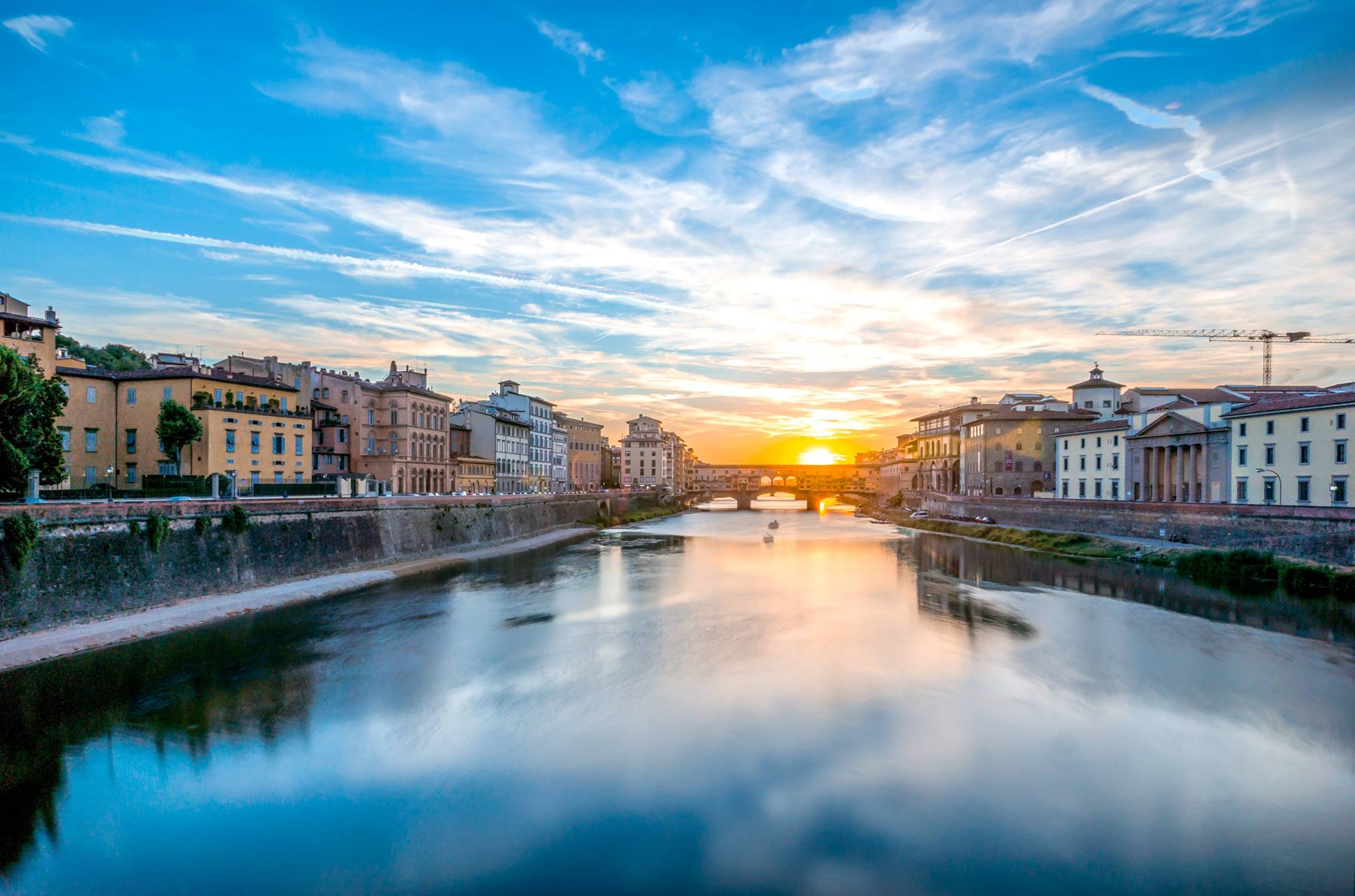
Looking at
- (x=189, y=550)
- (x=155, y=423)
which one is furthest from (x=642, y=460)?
(x=189, y=550)

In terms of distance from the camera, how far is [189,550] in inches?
1055

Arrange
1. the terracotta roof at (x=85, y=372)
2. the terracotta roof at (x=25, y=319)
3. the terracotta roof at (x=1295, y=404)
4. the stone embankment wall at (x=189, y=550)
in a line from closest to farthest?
1. the stone embankment wall at (x=189, y=550)
2. the terracotta roof at (x=25, y=319)
3. the terracotta roof at (x=85, y=372)
4. the terracotta roof at (x=1295, y=404)

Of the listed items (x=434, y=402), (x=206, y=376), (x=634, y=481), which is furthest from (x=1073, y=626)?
(x=634, y=481)

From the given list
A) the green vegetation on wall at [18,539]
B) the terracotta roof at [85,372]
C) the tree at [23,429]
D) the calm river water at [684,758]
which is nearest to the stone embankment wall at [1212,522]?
the calm river water at [684,758]

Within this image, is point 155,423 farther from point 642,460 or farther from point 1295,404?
point 642,460

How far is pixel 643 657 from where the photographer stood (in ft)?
76.5

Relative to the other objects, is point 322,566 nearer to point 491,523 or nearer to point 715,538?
point 491,523

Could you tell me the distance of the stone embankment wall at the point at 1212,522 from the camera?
34.0 m

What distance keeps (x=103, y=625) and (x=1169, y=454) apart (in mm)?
62494

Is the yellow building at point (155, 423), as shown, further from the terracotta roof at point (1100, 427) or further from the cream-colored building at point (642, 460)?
the cream-colored building at point (642, 460)

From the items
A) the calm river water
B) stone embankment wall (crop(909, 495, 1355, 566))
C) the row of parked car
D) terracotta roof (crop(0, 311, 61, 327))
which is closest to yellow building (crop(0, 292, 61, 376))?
terracotta roof (crop(0, 311, 61, 327))

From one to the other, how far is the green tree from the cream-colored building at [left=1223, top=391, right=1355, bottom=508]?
81530mm

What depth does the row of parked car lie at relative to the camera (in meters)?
68.4

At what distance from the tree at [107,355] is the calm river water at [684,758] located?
52874 millimetres
